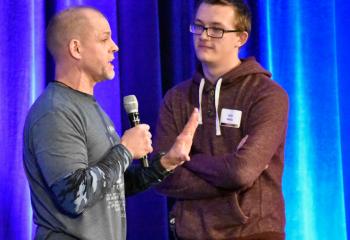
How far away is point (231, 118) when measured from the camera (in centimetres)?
257

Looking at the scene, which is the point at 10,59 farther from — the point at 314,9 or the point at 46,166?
the point at 314,9

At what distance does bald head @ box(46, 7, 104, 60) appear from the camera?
2121 mm

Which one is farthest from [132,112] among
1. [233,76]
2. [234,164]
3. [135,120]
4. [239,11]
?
[239,11]

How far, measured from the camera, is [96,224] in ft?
6.48

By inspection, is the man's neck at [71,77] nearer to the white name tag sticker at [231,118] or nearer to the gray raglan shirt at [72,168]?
the gray raglan shirt at [72,168]

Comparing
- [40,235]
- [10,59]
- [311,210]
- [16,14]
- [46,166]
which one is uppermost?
[16,14]

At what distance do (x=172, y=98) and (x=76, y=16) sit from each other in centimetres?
76

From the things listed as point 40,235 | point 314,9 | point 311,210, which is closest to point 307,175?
point 311,210

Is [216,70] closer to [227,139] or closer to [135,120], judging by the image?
[227,139]

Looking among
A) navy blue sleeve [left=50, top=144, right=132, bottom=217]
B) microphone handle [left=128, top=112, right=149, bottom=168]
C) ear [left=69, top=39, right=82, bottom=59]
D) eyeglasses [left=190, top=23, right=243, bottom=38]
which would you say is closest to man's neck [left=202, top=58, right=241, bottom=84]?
eyeglasses [left=190, top=23, right=243, bottom=38]

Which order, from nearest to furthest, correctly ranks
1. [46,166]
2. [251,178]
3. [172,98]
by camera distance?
[46,166], [251,178], [172,98]

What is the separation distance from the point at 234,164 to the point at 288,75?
1267 mm

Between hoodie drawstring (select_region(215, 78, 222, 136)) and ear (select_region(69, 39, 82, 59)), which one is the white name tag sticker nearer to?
hoodie drawstring (select_region(215, 78, 222, 136))

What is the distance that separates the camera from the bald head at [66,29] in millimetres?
2121
